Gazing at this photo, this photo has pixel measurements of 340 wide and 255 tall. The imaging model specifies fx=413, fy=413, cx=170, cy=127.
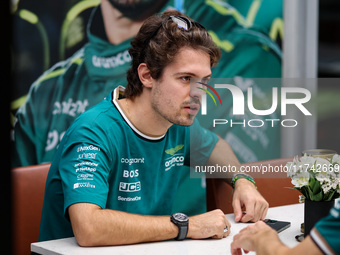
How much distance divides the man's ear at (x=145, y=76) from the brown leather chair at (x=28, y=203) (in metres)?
0.62

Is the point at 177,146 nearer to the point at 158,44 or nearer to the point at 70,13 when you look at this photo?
the point at 158,44

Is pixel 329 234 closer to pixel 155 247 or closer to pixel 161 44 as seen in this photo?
pixel 155 247

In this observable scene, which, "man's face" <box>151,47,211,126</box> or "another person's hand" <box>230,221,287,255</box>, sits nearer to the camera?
"another person's hand" <box>230,221,287,255</box>

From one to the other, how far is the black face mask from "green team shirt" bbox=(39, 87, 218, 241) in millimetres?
1091

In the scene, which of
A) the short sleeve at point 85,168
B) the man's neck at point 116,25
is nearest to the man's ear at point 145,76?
the short sleeve at point 85,168

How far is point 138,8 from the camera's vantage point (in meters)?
2.95

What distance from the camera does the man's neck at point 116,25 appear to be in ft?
9.30

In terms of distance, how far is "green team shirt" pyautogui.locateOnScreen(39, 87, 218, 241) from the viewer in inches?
58.6

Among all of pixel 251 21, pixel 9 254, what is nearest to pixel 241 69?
pixel 251 21

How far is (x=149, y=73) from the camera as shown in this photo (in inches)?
75.2

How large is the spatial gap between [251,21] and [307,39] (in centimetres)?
71

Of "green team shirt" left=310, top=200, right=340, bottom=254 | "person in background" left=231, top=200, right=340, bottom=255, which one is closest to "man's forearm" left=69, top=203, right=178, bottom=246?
"person in background" left=231, top=200, right=340, bottom=255

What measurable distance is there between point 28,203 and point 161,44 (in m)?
0.92

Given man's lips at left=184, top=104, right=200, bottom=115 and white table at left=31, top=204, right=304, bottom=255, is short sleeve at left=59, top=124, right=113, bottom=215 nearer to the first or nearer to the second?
white table at left=31, top=204, right=304, bottom=255
